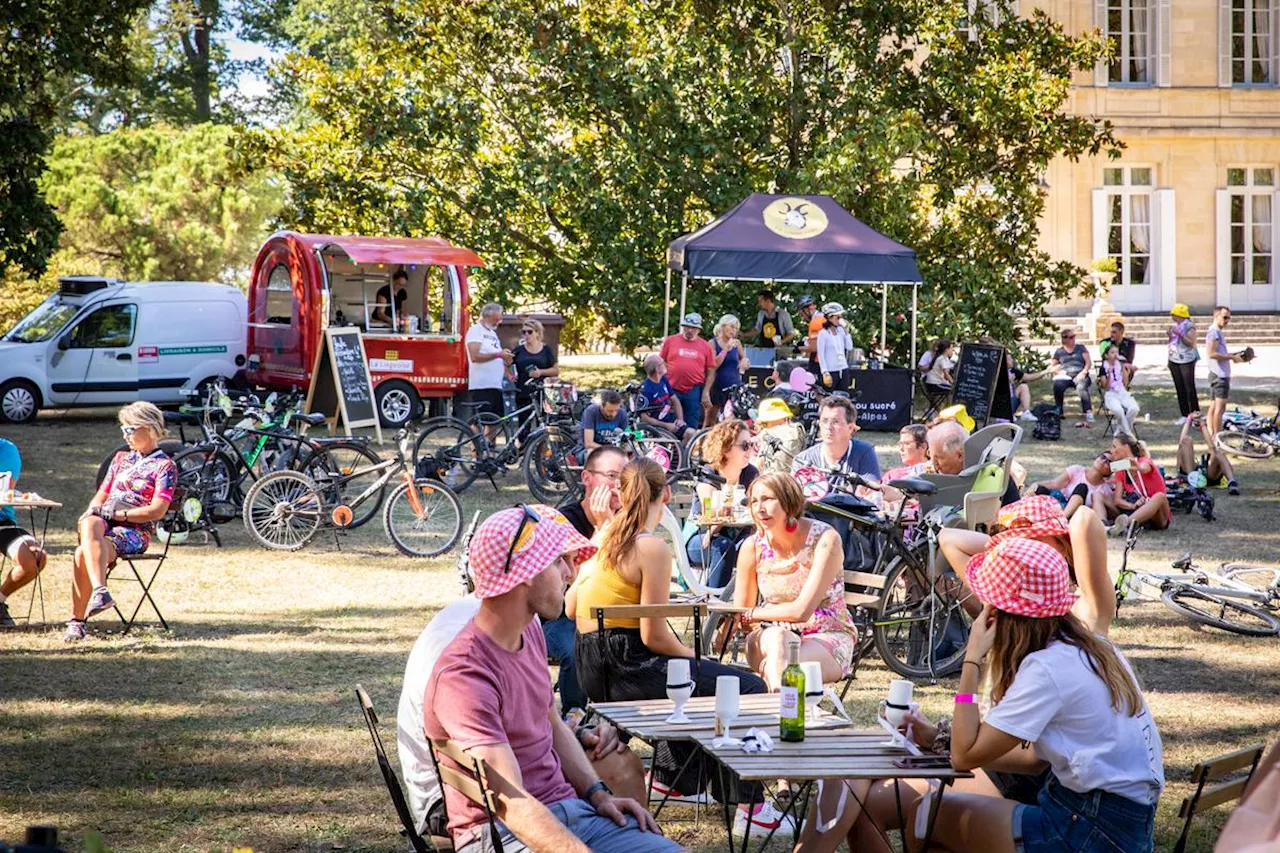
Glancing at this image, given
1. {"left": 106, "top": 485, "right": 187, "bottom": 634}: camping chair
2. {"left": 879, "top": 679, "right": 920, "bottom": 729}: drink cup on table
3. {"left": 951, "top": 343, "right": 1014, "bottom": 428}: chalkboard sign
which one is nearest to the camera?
{"left": 879, "top": 679, "right": 920, "bottom": 729}: drink cup on table

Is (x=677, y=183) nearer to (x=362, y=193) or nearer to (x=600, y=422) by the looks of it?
(x=362, y=193)

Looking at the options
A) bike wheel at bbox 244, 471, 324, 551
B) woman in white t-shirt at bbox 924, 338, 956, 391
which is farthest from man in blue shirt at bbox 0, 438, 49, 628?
woman in white t-shirt at bbox 924, 338, 956, 391

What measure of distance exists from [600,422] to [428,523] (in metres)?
2.63

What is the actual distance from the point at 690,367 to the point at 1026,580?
42.6 feet

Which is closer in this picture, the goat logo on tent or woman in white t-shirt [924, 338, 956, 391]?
the goat logo on tent

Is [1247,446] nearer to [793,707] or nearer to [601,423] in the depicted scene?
[601,423]

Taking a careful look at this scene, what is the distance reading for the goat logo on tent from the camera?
19.2 meters

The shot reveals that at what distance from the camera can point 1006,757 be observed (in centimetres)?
418

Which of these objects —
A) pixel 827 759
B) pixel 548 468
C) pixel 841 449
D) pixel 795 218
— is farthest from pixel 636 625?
pixel 795 218

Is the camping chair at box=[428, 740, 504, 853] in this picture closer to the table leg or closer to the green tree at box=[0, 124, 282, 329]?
the table leg

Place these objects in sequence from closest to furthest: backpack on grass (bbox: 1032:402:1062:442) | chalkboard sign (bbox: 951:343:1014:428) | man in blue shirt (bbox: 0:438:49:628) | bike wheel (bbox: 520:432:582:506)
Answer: man in blue shirt (bbox: 0:438:49:628) < bike wheel (bbox: 520:432:582:506) < backpack on grass (bbox: 1032:402:1062:442) < chalkboard sign (bbox: 951:343:1014:428)

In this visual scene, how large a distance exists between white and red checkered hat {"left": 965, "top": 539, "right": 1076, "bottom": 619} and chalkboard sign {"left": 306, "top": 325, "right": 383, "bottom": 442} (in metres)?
13.3

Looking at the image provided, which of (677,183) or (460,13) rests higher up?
(460,13)

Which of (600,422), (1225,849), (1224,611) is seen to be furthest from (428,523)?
(1225,849)
